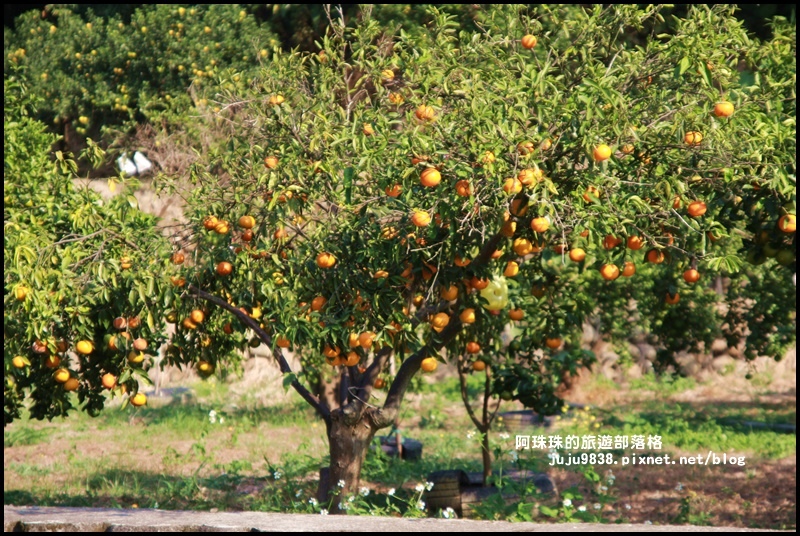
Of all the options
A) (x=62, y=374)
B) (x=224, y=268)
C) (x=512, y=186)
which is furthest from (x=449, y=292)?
(x=62, y=374)

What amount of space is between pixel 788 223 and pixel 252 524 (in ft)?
8.94

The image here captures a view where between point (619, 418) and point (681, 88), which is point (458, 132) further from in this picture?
point (619, 418)

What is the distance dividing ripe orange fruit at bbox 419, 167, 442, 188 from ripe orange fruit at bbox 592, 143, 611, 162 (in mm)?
701

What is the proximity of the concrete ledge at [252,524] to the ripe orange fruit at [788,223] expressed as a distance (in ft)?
4.49

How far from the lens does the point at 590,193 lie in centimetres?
409

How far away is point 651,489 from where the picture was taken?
822cm

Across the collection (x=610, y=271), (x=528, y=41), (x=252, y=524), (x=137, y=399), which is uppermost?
(x=528, y=41)

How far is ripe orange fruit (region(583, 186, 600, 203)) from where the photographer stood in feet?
13.2

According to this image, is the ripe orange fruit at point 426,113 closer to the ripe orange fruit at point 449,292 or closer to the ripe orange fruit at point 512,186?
the ripe orange fruit at point 512,186

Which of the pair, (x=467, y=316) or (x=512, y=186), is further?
(x=467, y=316)

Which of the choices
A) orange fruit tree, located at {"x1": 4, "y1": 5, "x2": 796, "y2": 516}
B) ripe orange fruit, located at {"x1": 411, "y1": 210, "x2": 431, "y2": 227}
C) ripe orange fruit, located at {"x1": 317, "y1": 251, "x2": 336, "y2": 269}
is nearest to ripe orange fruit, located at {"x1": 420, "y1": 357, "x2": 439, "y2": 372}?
orange fruit tree, located at {"x1": 4, "y1": 5, "x2": 796, "y2": 516}

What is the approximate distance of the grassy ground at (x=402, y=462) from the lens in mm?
7004

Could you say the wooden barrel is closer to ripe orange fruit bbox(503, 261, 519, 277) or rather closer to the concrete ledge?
ripe orange fruit bbox(503, 261, 519, 277)

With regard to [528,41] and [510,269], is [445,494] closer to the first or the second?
[510,269]
